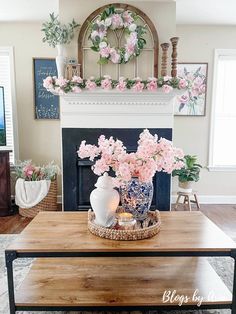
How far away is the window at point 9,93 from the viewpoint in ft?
12.9

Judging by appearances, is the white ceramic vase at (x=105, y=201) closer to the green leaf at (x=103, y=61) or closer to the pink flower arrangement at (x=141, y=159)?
the pink flower arrangement at (x=141, y=159)

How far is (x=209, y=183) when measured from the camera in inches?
166

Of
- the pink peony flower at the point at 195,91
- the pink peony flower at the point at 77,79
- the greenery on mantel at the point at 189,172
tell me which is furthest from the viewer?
the pink peony flower at the point at 195,91

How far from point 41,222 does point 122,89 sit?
1.69m

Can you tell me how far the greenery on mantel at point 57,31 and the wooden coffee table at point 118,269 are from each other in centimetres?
203

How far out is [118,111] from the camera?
3.25 meters

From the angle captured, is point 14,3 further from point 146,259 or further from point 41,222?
point 146,259

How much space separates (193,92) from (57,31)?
204cm

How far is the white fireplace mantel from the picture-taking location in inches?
126

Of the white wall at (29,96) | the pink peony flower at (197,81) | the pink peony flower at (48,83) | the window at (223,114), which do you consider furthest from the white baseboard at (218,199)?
the pink peony flower at (48,83)

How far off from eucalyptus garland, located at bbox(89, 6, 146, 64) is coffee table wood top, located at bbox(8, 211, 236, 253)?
1923 mm

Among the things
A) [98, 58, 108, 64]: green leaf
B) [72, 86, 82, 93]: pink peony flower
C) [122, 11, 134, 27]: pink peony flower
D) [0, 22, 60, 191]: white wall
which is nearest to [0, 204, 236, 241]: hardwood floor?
[0, 22, 60, 191]: white wall

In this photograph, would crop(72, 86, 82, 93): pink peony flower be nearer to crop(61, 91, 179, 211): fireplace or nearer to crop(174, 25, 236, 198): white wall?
crop(61, 91, 179, 211): fireplace

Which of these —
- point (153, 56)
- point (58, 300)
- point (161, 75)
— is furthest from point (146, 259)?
point (153, 56)
